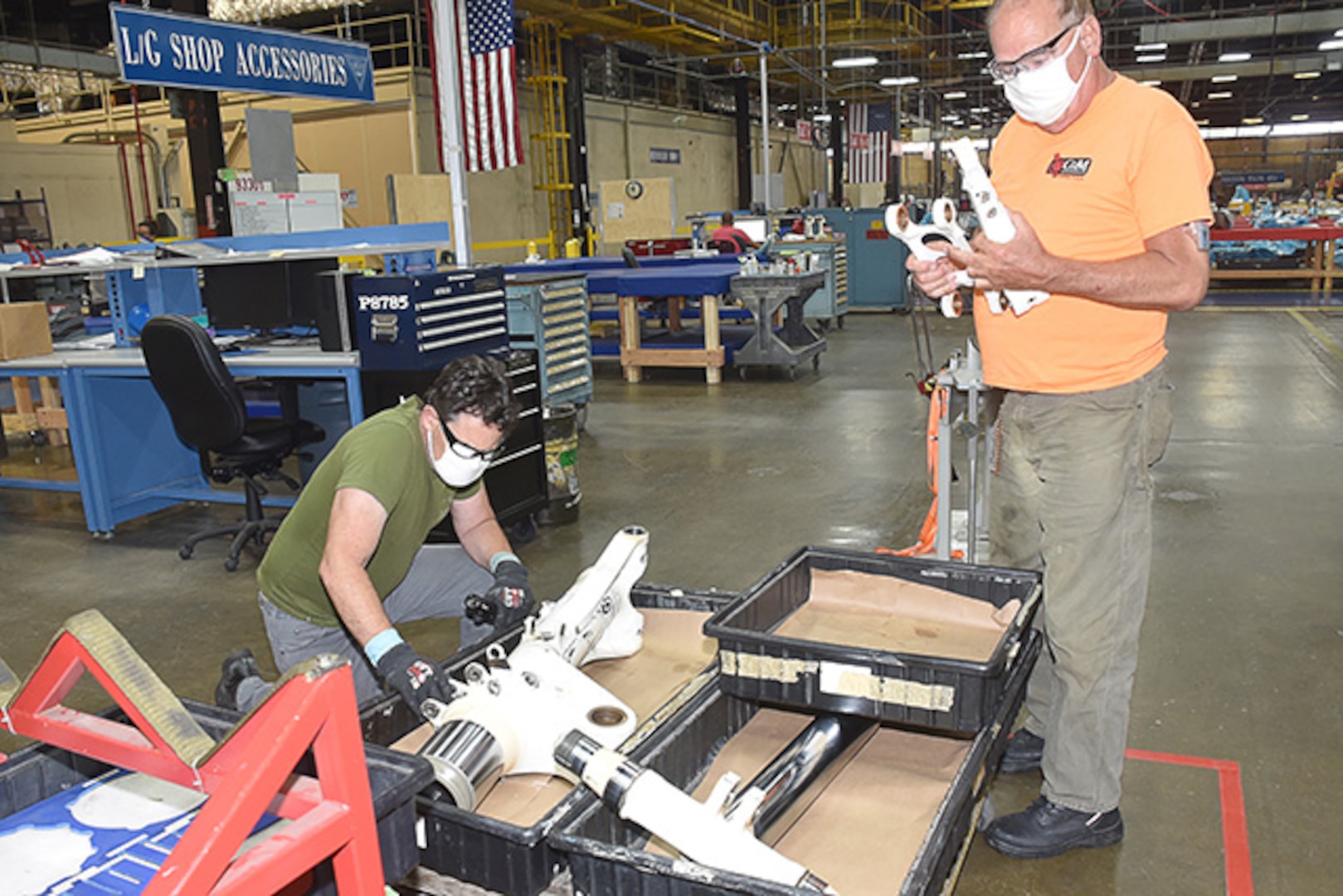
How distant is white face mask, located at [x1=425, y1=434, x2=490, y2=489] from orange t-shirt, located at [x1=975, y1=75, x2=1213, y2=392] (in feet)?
3.68

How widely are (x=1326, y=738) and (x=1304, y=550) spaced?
166 cm

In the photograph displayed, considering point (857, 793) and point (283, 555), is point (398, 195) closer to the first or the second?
point (283, 555)

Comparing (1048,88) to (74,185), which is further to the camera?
(74,185)

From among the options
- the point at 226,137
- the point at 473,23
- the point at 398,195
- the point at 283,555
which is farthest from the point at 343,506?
the point at 226,137

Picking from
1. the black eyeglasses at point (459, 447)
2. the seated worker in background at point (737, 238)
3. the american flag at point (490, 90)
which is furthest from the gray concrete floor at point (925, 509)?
the seated worker in background at point (737, 238)

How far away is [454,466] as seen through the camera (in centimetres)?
224

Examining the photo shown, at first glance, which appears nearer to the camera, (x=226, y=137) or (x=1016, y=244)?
(x=1016, y=244)

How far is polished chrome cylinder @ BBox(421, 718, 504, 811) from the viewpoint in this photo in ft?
5.19

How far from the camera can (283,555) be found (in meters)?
2.35

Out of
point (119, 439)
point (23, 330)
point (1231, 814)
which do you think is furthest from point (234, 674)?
point (23, 330)

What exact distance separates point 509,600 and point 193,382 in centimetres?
234

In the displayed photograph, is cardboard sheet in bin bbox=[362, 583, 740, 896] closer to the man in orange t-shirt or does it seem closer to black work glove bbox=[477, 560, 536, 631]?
black work glove bbox=[477, 560, 536, 631]

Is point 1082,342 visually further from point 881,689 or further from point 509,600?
point 509,600

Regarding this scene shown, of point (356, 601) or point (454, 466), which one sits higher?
point (454, 466)
